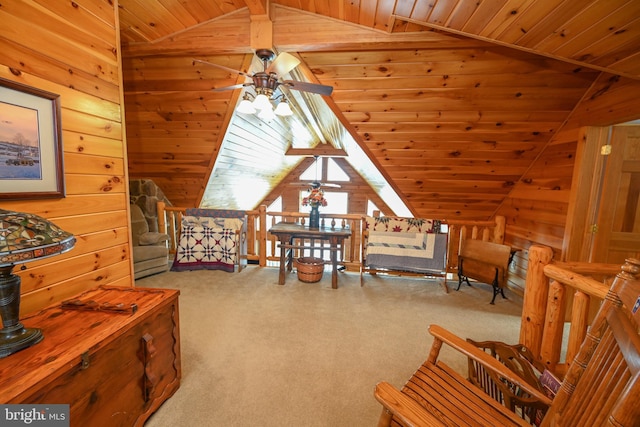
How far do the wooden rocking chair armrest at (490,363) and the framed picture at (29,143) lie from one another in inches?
80.5

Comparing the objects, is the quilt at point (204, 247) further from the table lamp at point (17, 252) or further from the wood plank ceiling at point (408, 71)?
the table lamp at point (17, 252)

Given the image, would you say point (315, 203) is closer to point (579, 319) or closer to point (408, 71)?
point (408, 71)

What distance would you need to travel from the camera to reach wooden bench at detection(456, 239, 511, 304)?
2830mm

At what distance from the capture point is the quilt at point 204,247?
3.62 metres

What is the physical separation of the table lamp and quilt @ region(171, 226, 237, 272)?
2.57m

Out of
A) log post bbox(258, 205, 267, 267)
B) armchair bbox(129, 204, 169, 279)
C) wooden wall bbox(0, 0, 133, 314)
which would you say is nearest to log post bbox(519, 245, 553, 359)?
wooden wall bbox(0, 0, 133, 314)

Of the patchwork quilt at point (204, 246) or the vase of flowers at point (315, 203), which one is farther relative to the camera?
the patchwork quilt at point (204, 246)

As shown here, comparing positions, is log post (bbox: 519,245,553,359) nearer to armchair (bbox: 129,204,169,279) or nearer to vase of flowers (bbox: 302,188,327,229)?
vase of flowers (bbox: 302,188,327,229)

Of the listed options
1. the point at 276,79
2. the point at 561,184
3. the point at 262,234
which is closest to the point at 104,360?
the point at 276,79

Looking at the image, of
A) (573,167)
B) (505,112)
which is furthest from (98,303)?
Answer: (573,167)

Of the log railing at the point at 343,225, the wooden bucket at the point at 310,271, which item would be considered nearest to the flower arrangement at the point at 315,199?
the log railing at the point at 343,225

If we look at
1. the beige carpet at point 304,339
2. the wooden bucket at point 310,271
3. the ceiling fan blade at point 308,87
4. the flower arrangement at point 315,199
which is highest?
the ceiling fan blade at point 308,87

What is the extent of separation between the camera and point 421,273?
3.27m

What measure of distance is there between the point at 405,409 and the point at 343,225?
8.75 feet
